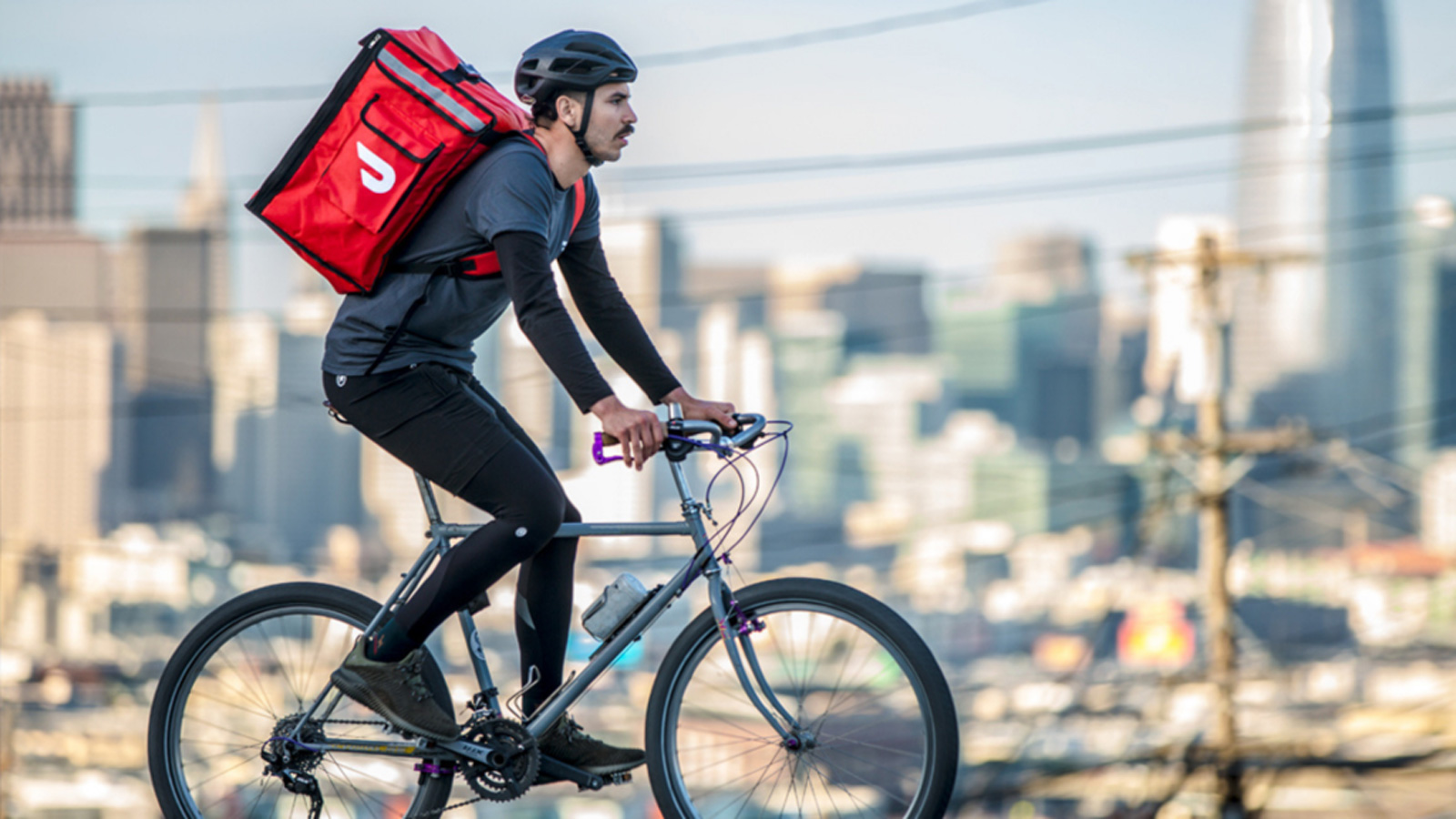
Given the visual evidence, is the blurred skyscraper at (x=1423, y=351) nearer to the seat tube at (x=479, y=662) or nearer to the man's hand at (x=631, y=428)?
the seat tube at (x=479, y=662)

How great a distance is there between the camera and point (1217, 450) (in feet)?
54.4

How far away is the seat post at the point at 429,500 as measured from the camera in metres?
2.72

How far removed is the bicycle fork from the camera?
2549 mm

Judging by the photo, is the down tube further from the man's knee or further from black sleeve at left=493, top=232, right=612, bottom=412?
black sleeve at left=493, top=232, right=612, bottom=412

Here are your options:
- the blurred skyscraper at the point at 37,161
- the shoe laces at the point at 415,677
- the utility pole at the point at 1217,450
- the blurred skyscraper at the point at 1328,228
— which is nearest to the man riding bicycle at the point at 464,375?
the shoe laces at the point at 415,677

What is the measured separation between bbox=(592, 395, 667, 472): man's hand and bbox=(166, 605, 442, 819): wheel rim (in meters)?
0.84

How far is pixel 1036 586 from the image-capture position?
111 m

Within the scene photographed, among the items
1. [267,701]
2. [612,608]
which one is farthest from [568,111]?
[267,701]

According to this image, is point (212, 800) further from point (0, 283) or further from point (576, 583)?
point (0, 283)

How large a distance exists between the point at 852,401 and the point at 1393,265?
5823 cm

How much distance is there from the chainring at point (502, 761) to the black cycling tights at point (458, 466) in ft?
0.76

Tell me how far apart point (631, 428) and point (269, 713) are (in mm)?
1196

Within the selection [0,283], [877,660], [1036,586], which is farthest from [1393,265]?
[877,660]

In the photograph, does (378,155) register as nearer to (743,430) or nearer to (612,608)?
(743,430)
